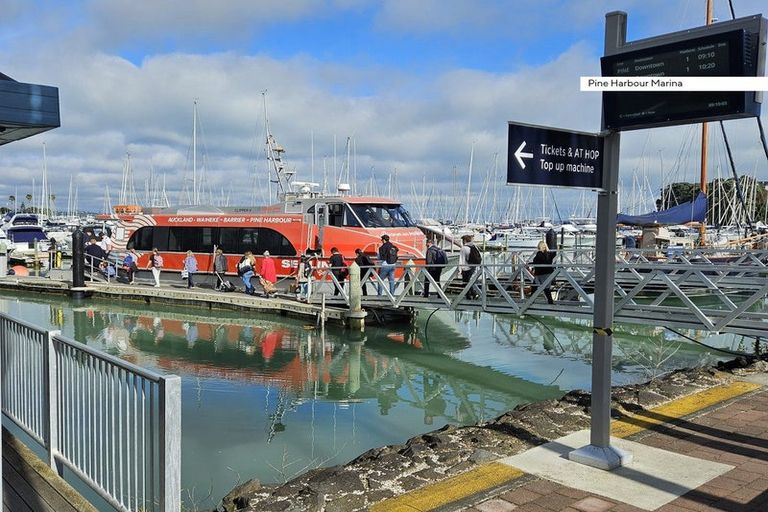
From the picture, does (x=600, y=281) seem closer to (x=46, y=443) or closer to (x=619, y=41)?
(x=619, y=41)

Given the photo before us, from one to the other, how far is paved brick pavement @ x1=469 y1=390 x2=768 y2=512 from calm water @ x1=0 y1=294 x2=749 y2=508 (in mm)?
3050

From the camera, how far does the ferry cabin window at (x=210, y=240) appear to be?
21.6 metres

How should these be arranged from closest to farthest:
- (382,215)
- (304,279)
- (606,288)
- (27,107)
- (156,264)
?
(27,107)
(606,288)
(304,279)
(382,215)
(156,264)

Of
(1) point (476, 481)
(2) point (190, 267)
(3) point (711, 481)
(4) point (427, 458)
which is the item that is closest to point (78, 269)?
(2) point (190, 267)

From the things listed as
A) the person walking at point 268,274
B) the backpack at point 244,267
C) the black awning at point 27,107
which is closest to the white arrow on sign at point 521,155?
the black awning at point 27,107

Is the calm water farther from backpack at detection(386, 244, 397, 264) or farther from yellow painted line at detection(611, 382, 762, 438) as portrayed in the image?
yellow painted line at detection(611, 382, 762, 438)

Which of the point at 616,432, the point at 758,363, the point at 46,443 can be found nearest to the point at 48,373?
the point at 46,443

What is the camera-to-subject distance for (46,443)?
513 cm

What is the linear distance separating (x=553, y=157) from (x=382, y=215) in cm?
1622

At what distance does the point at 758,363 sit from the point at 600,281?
A: 5.10 metres

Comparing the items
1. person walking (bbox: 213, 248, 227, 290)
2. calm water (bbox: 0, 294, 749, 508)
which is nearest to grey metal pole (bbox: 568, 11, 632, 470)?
calm water (bbox: 0, 294, 749, 508)

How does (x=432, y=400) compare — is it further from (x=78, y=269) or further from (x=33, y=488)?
(x=78, y=269)

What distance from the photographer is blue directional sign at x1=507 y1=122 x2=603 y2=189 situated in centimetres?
453

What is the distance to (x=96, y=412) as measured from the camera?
453 cm
